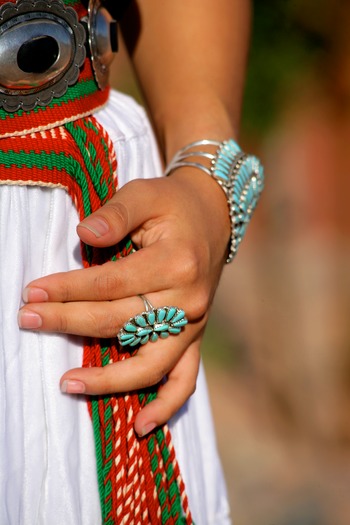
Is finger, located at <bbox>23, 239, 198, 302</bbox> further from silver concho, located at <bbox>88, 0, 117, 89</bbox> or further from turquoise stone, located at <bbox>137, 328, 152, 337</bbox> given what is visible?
silver concho, located at <bbox>88, 0, 117, 89</bbox>

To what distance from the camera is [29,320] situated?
0.79 meters

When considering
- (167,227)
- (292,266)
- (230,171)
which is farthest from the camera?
(292,266)

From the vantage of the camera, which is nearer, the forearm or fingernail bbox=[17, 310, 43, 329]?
fingernail bbox=[17, 310, 43, 329]

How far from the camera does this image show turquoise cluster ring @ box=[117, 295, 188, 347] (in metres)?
0.84

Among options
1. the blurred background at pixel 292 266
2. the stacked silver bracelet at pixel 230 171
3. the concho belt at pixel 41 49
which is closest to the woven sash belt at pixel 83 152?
the concho belt at pixel 41 49

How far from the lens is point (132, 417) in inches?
34.8

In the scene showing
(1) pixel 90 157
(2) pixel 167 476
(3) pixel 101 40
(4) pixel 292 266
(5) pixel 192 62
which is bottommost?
(2) pixel 167 476

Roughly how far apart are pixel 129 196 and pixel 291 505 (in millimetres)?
2077

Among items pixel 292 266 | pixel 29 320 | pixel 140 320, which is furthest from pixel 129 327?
pixel 292 266

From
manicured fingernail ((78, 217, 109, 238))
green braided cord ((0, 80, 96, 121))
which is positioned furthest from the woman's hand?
green braided cord ((0, 80, 96, 121))

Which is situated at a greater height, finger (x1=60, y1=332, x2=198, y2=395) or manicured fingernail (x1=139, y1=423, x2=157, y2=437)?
finger (x1=60, y1=332, x2=198, y2=395)

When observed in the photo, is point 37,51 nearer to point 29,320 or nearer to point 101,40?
point 101,40

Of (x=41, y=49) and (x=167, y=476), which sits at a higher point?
(x=41, y=49)

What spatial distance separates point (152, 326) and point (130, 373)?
0.20ft
